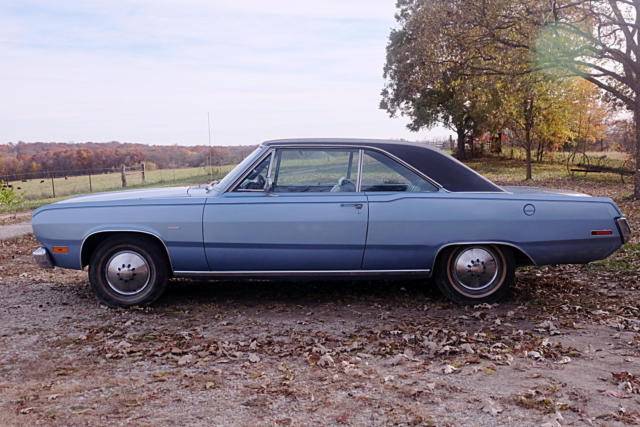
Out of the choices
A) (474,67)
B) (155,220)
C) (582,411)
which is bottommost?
(582,411)

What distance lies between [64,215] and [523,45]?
12.1 metres

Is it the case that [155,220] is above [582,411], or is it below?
above

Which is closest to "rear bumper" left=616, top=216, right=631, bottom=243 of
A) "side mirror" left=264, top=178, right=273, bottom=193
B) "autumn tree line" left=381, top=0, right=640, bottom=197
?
"side mirror" left=264, top=178, right=273, bottom=193

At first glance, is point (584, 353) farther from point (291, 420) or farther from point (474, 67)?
point (474, 67)

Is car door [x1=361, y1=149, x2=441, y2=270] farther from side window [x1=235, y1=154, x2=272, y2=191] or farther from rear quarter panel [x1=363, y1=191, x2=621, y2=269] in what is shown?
side window [x1=235, y1=154, x2=272, y2=191]

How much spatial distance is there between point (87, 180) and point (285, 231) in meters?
23.9

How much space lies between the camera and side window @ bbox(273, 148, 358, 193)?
5.52 meters

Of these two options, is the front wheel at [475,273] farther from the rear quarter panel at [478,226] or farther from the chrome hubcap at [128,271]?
the chrome hubcap at [128,271]

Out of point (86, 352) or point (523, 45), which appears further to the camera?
point (523, 45)

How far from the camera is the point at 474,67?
16.2 meters

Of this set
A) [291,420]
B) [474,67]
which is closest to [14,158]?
[474,67]

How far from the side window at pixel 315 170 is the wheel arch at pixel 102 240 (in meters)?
1.14

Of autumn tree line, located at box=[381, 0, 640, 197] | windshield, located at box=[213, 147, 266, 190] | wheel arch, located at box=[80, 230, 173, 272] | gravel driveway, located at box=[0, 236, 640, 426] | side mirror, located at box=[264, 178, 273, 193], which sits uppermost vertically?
autumn tree line, located at box=[381, 0, 640, 197]

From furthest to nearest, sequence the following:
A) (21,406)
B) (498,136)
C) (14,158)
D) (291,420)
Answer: (498,136)
(14,158)
(21,406)
(291,420)
